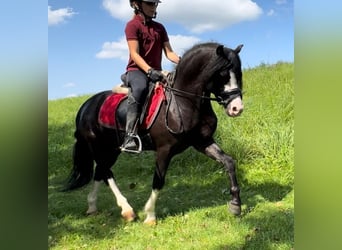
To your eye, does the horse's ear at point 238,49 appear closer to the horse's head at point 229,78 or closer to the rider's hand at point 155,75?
the horse's head at point 229,78

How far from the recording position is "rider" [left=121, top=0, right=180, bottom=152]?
188 inches

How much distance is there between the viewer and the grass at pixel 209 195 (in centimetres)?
425

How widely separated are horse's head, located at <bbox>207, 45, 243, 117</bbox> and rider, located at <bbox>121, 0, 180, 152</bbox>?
0.82 metres

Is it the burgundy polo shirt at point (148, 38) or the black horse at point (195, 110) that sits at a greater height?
the burgundy polo shirt at point (148, 38)

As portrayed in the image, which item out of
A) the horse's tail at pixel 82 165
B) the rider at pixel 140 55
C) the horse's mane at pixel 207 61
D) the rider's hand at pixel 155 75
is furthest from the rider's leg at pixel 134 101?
the horse's tail at pixel 82 165

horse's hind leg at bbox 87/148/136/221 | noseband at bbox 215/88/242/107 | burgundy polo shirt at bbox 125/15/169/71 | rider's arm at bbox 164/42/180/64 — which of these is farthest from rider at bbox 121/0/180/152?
noseband at bbox 215/88/242/107

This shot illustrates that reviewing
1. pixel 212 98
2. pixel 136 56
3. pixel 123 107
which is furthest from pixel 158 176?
pixel 136 56

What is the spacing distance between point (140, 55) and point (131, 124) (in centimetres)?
86

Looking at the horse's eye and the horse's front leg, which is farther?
the horse's front leg

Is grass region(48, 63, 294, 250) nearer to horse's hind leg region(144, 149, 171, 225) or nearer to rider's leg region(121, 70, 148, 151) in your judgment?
horse's hind leg region(144, 149, 171, 225)

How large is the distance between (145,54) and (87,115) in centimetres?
141

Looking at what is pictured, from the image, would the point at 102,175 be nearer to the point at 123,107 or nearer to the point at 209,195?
the point at 123,107
